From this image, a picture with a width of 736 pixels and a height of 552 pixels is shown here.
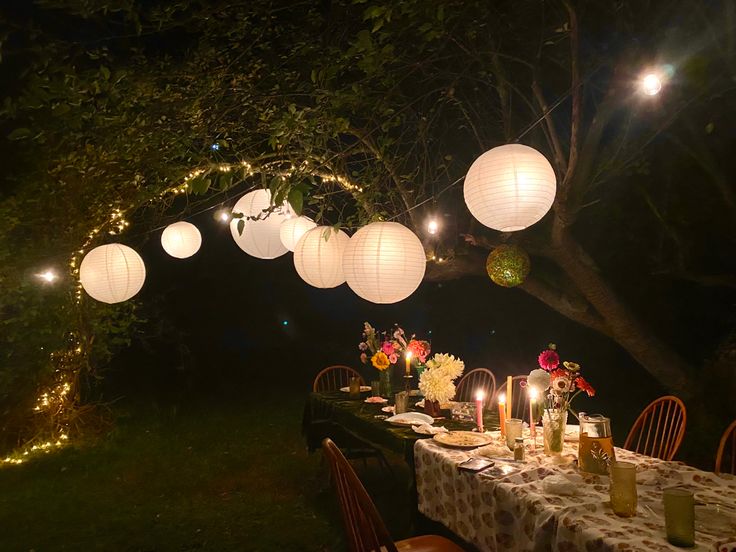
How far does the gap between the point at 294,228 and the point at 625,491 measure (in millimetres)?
2775

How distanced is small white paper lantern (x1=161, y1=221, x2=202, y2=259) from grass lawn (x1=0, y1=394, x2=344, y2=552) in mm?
2076

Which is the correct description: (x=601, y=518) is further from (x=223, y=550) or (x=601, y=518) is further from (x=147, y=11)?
(x=147, y=11)

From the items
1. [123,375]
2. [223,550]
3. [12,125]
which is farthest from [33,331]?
[123,375]

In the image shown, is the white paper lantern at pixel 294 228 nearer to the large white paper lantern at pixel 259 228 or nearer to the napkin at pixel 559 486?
the large white paper lantern at pixel 259 228

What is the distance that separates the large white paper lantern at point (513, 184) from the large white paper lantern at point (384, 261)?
51 cm

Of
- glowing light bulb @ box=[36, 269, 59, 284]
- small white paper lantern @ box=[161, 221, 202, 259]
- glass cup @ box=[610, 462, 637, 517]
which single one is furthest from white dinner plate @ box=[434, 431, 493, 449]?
glowing light bulb @ box=[36, 269, 59, 284]

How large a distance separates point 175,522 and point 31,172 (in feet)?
11.7

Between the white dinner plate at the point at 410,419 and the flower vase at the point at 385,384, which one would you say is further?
the flower vase at the point at 385,384

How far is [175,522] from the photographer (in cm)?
363

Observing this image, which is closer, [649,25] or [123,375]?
[649,25]

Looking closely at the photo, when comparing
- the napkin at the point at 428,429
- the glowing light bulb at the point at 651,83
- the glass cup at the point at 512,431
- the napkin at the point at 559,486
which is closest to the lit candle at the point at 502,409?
the glass cup at the point at 512,431

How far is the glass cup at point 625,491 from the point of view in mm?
1611

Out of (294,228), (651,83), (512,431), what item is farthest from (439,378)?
(651,83)

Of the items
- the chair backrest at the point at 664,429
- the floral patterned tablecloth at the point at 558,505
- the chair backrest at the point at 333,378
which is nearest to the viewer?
the floral patterned tablecloth at the point at 558,505
